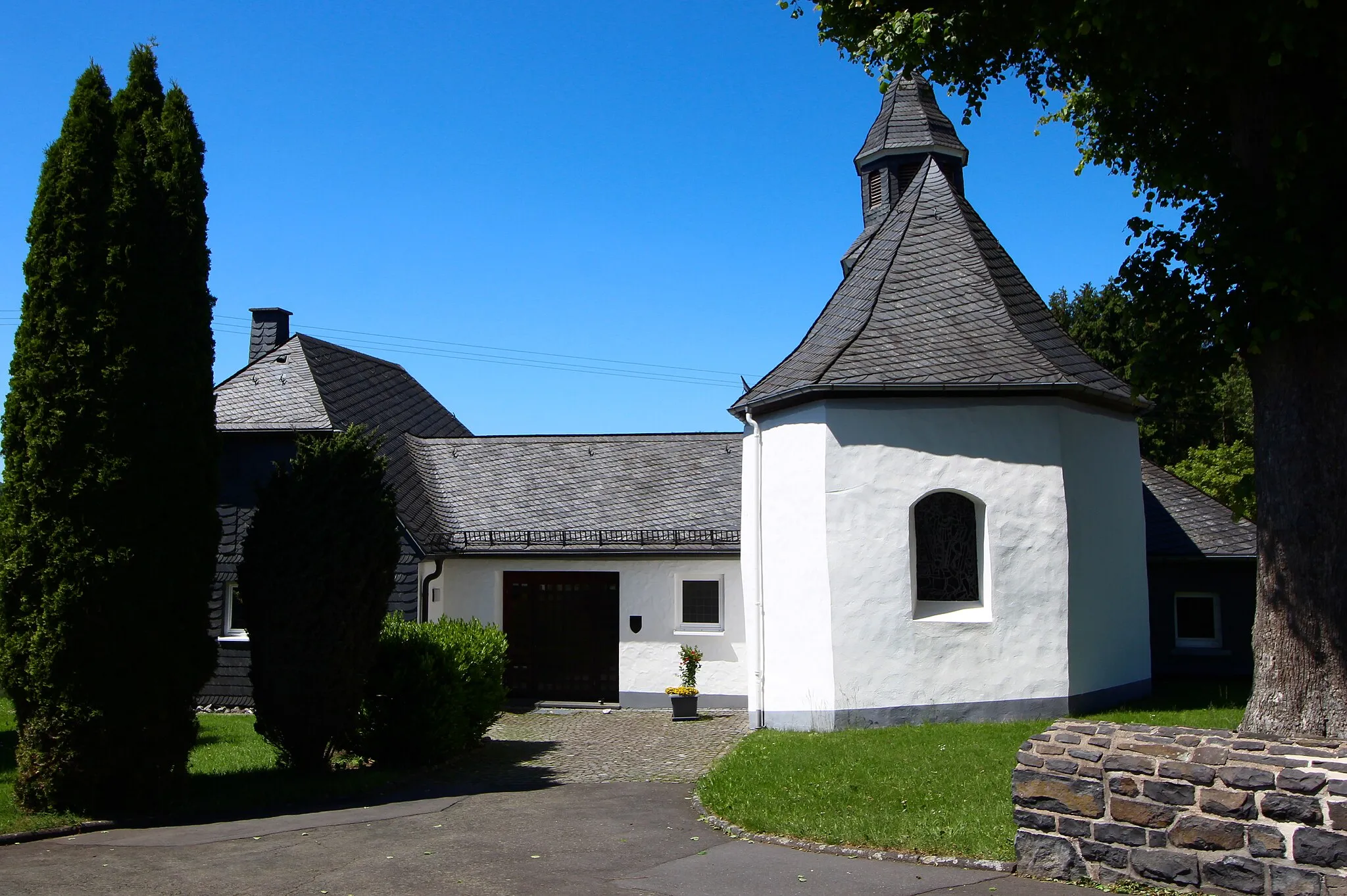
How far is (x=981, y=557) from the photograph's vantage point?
1419 cm

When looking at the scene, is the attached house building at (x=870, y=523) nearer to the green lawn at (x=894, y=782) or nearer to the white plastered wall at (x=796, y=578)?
the white plastered wall at (x=796, y=578)

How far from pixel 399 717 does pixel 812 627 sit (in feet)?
17.6

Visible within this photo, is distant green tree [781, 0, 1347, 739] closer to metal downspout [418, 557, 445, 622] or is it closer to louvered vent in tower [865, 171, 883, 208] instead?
louvered vent in tower [865, 171, 883, 208]

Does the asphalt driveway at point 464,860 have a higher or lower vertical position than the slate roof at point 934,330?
lower

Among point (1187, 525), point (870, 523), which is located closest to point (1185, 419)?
point (1187, 525)

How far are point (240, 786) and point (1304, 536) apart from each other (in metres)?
10.3

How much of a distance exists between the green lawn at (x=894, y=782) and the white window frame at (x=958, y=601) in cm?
137

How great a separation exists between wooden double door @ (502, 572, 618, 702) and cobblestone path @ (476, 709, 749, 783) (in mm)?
613

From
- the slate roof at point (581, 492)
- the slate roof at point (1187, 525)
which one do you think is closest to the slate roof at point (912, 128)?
the slate roof at point (581, 492)

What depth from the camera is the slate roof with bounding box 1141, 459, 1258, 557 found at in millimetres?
17547

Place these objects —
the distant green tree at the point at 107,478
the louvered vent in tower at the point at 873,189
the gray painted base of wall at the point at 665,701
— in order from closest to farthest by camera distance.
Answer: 1. the distant green tree at the point at 107,478
2. the gray painted base of wall at the point at 665,701
3. the louvered vent in tower at the point at 873,189

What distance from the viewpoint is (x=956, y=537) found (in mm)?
14492

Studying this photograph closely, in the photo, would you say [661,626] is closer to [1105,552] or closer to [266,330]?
[1105,552]

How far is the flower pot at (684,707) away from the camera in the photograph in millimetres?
17625
